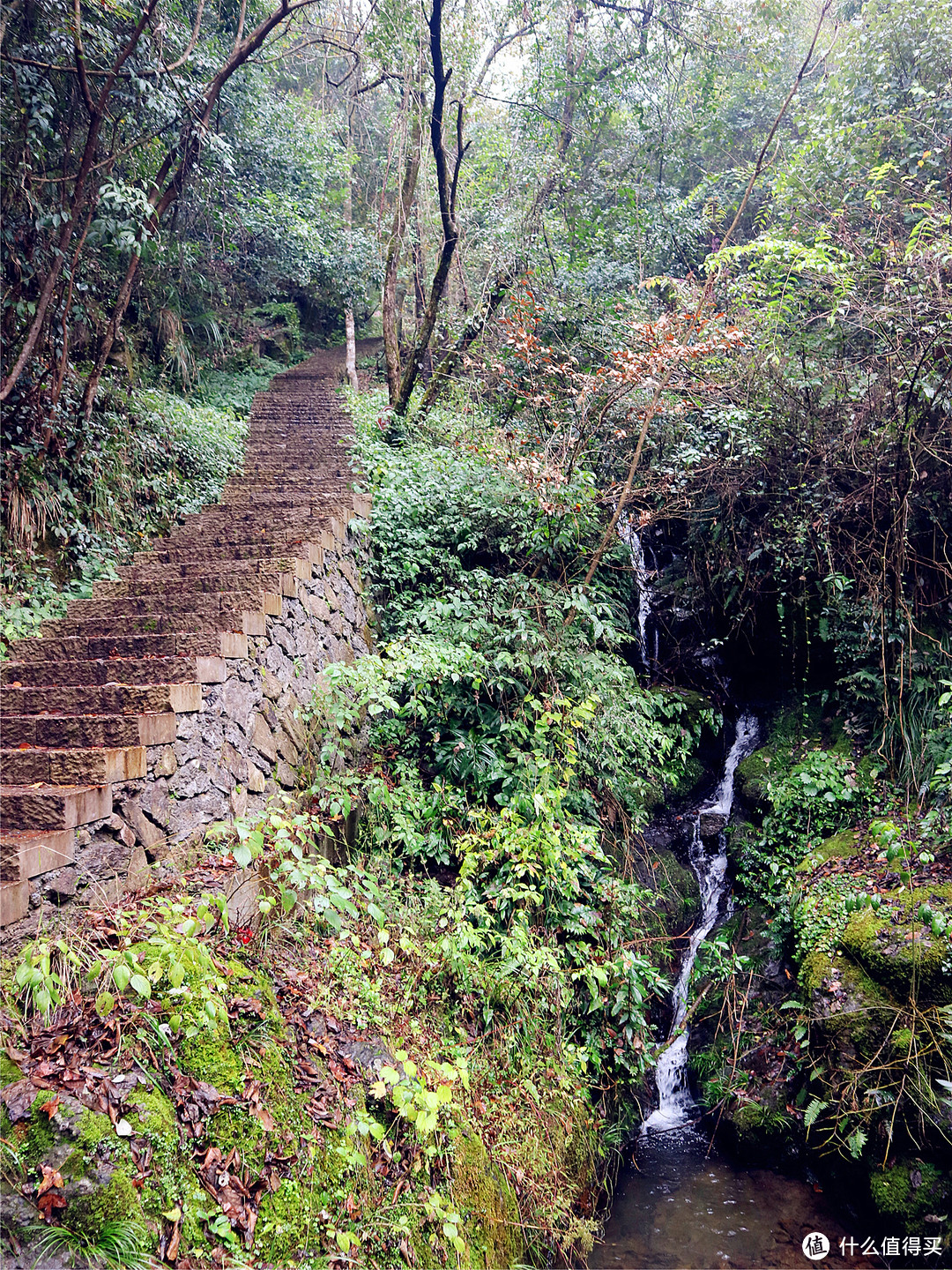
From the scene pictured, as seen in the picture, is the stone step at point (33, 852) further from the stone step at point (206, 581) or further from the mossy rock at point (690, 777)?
the mossy rock at point (690, 777)

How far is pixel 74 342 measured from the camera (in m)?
7.44

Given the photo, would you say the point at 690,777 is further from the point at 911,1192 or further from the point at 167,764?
the point at 167,764

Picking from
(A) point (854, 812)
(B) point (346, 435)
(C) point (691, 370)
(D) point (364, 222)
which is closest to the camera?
(A) point (854, 812)

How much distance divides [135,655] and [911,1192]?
6.01 meters

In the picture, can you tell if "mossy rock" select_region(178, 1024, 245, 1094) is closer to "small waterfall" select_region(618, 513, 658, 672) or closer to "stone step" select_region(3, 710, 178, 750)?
"stone step" select_region(3, 710, 178, 750)

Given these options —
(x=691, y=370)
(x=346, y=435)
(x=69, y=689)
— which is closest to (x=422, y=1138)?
(x=69, y=689)

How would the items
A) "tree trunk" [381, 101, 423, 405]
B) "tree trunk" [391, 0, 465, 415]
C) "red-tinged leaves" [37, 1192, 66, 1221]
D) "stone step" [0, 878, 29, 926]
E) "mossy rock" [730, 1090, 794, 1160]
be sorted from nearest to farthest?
1. "red-tinged leaves" [37, 1192, 66, 1221]
2. "stone step" [0, 878, 29, 926]
3. "mossy rock" [730, 1090, 794, 1160]
4. "tree trunk" [391, 0, 465, 415]
5. "tree trunk" [381, 101, 423, 405]

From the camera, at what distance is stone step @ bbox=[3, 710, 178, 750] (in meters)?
3.55

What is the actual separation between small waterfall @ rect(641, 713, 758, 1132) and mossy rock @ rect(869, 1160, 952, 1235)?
1501mm

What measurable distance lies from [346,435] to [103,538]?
11.9 feet

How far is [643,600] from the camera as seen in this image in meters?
8.57

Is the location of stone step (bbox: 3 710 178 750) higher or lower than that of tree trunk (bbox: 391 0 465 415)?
lower

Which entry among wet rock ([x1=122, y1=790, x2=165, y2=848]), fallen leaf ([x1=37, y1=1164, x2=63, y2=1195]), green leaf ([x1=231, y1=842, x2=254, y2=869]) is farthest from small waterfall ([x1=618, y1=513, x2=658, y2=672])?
fallen leaf ([x1=37, y1=1164, x2=63, y2=1195])

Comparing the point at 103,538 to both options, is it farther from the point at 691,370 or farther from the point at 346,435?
the point at 691,370
